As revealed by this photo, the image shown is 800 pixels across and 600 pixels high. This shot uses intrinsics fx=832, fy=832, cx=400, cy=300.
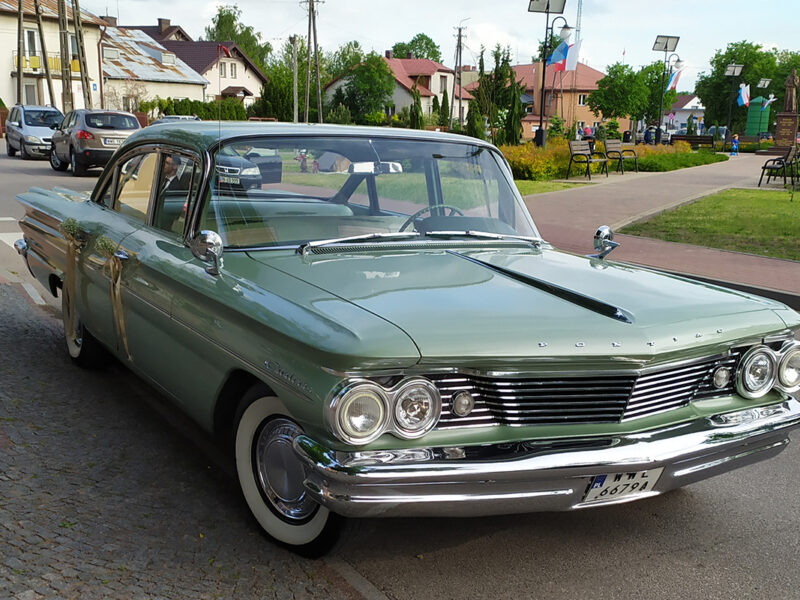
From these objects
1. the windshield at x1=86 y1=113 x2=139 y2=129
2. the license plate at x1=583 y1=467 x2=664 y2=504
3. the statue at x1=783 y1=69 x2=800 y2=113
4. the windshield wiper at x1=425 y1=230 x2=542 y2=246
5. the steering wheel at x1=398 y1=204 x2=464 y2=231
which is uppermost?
the statue at x1=783 y1=69 x2=800 y2=113

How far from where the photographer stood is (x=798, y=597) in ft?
9.73

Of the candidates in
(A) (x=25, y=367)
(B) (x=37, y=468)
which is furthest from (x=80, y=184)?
(B) (x=37, y=468)

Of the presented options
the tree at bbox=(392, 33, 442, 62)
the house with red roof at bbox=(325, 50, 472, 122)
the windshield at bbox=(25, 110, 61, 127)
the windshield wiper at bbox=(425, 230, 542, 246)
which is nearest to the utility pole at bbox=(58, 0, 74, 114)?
the windshield at bbox=(25, 110, 61, 127)

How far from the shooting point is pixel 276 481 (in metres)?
3.08

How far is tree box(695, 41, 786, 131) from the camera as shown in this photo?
97812 millimetres

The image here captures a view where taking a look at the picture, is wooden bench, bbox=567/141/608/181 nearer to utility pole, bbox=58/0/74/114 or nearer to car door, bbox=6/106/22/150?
car door, bbox=6/106/22/150

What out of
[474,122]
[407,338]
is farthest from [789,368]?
[474,122]

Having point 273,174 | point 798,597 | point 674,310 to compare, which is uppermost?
point 273,174

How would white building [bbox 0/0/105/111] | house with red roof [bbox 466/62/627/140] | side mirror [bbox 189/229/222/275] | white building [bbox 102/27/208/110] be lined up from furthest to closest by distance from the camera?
house with red roof [bbox 466/62/627/140]
white building [bbox 102/27/208/110]
white building [bbox 0/0/105/111]
side mirror [bbox 189/229/222/275]

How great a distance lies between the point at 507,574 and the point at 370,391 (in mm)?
967

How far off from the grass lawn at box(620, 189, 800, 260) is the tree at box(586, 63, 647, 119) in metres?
62.5

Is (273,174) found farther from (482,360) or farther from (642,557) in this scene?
(642,557)

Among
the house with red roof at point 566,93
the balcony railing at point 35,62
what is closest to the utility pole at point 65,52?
the balcony railing at point 35,62

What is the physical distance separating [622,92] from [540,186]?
203ft
